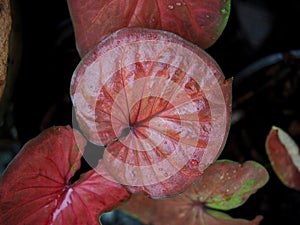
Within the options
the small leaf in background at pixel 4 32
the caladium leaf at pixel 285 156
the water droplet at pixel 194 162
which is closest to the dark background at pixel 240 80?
the caladium leaf at pixel 285 156

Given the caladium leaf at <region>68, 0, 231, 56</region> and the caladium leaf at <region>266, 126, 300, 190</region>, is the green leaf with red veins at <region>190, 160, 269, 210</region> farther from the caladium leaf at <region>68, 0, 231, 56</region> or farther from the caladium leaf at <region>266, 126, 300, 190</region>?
the caladium leaf at <region>68, 0, 231, 56</region>

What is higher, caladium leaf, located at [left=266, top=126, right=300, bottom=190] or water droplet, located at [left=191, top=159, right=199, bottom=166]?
water droplet, located at [left=191, top=159, right=199, bottom=166]

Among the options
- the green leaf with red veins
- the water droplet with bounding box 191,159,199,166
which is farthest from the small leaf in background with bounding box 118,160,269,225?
the water droplet with bounding box 191,159,199,166

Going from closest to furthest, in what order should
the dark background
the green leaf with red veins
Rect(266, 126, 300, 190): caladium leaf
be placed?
1. the green leaf with red veins
2. Rect(266, 126, 300, 190): caladium leaf
3. the dark background

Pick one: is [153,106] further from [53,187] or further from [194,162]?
[53,187]

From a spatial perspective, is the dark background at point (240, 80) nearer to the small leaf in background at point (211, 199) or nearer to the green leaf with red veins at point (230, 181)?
the small leaf in background at point (211, 199)

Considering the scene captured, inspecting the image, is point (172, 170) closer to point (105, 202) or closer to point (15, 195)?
point (105, 202)

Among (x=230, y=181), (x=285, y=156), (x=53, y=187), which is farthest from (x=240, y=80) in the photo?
(x=53, y=187)

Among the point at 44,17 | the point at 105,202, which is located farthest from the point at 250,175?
the point at 44,17
